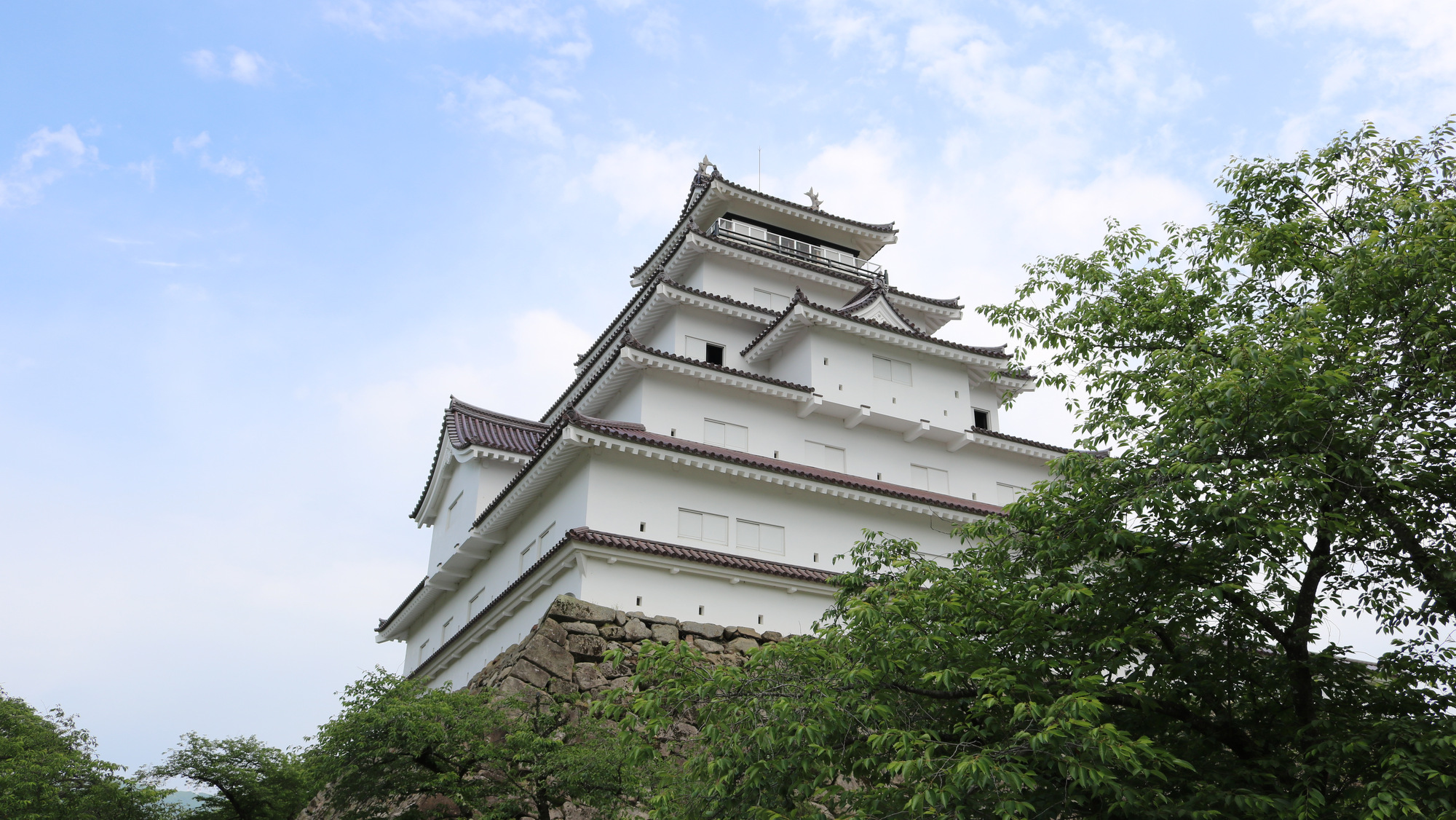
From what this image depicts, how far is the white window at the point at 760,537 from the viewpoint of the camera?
70.3 ft

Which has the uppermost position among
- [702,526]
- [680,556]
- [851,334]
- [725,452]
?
[851,334]

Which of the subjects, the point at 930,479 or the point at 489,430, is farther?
the point at 489,430

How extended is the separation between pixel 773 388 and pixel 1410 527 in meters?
16.0

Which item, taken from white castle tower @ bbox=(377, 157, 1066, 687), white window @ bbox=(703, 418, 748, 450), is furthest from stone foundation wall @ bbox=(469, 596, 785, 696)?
white window @ bbox=(703, 418, 748, 450)

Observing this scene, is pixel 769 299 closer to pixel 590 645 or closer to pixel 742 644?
pixel 742 644

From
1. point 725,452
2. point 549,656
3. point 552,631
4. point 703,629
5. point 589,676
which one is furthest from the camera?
point 725,452

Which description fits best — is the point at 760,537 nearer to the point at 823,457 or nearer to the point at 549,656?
the point at 823,457

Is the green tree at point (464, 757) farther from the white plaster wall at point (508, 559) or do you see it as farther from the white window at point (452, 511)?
the white window at point (452, 511)

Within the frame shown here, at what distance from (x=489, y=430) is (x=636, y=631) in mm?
10903

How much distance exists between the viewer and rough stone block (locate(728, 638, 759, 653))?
1930 centimetres

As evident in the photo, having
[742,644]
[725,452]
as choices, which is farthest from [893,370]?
[742,644]

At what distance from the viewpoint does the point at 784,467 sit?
867 inches

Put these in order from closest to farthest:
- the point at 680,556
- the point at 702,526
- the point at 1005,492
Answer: the point at 680,556 < the point at 702,526 < the point at 1005,492

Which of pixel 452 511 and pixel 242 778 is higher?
pixel 452 511
